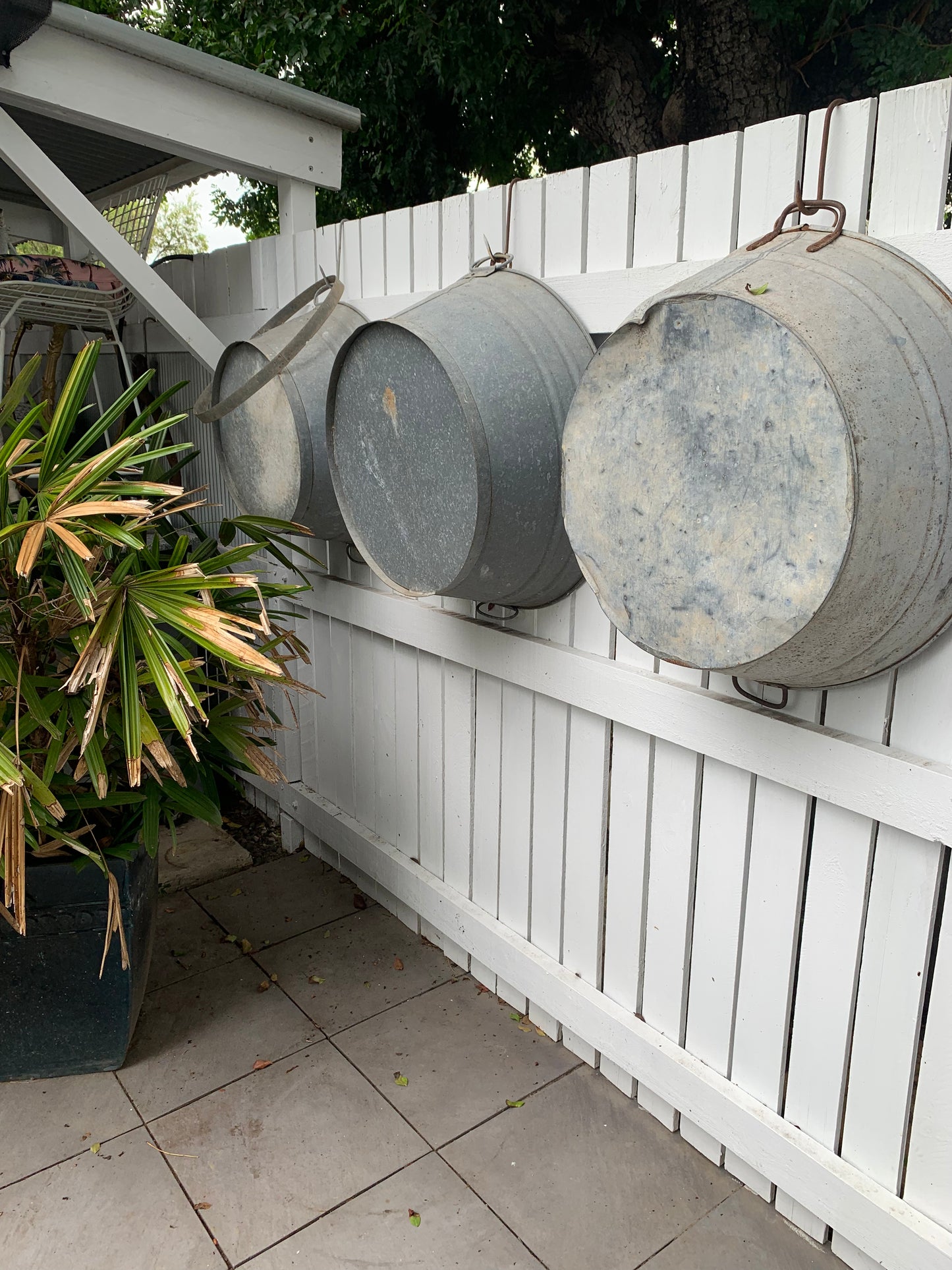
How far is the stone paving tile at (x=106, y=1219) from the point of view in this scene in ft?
5.82

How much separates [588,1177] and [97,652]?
145 cm

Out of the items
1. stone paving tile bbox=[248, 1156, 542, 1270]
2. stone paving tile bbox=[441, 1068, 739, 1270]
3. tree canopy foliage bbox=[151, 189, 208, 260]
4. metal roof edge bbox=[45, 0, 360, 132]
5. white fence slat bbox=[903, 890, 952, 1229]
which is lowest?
stone paving tile bbox=[248, 1156, 542, 1270]

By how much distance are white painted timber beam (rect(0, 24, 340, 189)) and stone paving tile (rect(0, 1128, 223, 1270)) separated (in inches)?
99.4

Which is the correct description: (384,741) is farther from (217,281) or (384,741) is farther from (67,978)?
(217,281)

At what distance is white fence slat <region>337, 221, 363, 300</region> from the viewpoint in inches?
101

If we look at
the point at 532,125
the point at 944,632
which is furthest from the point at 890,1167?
the point at 532,125

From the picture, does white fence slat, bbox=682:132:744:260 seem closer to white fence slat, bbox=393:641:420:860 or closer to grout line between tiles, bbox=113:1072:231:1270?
white fence slat, bbox=393:641:420:860

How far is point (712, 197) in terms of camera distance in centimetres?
164

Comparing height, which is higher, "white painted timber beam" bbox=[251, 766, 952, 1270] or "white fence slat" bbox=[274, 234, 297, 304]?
"white fence slat" bbox=[274, 234, 297, 304]

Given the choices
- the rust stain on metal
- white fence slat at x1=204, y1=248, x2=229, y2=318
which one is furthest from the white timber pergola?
the rust stain on metal

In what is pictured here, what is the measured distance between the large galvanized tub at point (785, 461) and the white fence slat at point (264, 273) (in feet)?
5.91

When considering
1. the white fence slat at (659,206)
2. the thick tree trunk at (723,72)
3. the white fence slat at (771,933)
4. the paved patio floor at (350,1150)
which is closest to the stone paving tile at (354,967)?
the paved patio floor at (350,1150)

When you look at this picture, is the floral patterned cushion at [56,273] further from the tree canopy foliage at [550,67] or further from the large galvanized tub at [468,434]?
the tree canopy foliage at [550,67]

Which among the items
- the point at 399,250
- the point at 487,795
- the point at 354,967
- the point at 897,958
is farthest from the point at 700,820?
the point at 399,250
